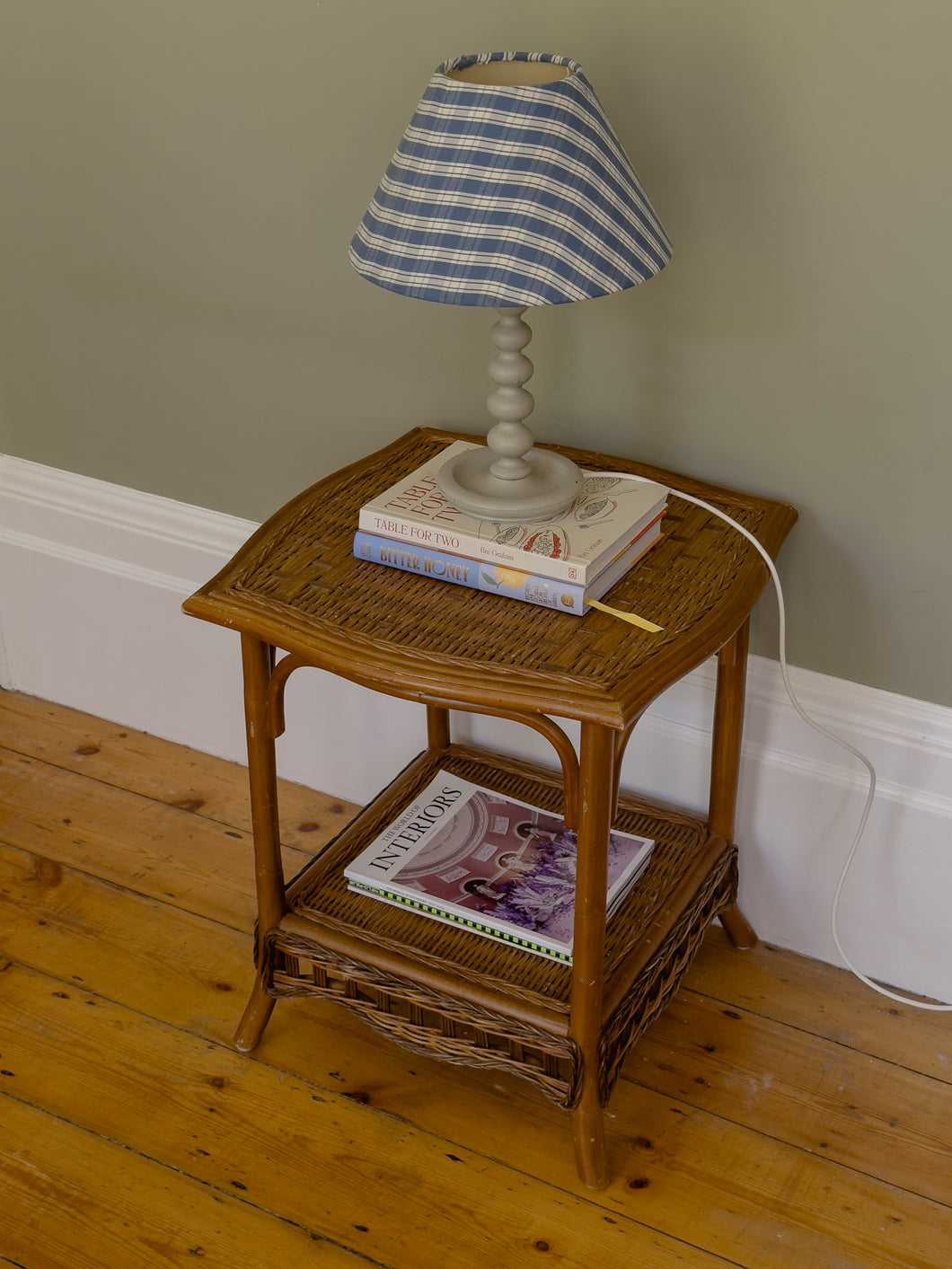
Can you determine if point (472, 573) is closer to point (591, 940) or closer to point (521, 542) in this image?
point (521, 542)

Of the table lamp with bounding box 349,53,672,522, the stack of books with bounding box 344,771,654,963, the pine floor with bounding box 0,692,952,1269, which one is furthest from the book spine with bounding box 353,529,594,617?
the pine floor with bounding box 0,692,952,1269

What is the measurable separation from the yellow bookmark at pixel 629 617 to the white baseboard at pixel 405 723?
38 centimetres

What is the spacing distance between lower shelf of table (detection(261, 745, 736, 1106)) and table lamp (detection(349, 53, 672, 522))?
2.25ft

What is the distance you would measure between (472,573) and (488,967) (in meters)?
0.43

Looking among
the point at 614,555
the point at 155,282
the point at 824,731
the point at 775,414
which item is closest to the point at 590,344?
the point at 775,414

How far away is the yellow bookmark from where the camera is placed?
117 centimetres

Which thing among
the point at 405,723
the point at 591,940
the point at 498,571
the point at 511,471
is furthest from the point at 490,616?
the point at 405,723

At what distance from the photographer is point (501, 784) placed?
5.36 ft

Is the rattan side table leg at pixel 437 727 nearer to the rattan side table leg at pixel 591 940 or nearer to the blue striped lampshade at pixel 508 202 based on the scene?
the rattan side table leg at pixel 591 940

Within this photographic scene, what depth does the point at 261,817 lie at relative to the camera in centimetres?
138

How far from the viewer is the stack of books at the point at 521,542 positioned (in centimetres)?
120

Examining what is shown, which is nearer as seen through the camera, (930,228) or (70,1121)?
(930,228)

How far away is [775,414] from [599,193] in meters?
0.39

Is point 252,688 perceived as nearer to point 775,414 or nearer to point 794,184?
point 775,414
